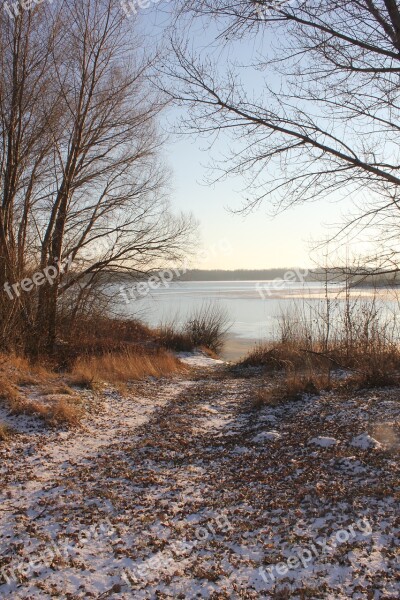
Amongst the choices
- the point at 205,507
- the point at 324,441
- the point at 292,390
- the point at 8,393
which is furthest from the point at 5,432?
the point at 292,390

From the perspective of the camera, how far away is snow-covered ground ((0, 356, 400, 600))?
2.98 metres

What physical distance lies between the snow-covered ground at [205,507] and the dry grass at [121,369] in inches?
79.5

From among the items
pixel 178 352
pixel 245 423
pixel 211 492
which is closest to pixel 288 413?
pixel 245 423

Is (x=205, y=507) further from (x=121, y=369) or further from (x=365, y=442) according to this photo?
(x=121, y=369)

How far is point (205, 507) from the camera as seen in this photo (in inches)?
157

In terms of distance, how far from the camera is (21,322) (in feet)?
32.2

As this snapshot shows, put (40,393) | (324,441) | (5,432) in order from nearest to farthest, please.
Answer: (324,441) < (5,432) < (40,393)

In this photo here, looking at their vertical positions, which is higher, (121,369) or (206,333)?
(121,369)

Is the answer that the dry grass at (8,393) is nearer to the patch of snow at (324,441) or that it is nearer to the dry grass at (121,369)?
the dry grass at (121,369)

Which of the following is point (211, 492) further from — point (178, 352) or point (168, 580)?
point (178, 352)

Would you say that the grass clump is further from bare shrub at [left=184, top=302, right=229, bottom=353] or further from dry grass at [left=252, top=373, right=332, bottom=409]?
dry grass at [left=252, top=373, right=332, bottom=409]

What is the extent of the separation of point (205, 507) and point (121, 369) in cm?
604

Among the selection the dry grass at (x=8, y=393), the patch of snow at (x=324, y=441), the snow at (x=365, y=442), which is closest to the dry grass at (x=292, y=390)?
the patch of snow at (x=324, y=441)

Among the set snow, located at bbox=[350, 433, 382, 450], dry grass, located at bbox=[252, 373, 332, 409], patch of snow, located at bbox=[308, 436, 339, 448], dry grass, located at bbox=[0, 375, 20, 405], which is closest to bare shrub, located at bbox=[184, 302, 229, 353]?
dry grass, located at bbox=[252, 373, 332, 409]
